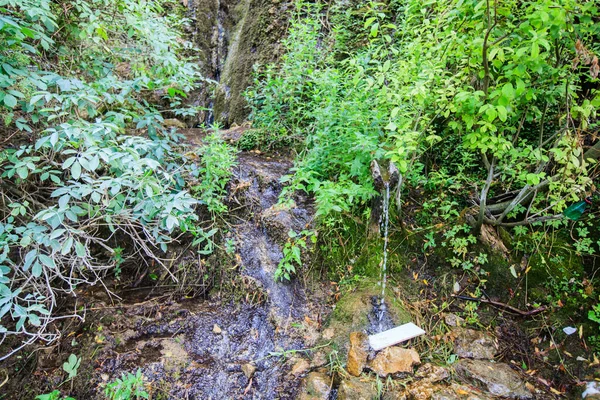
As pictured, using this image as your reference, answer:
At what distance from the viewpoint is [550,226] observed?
3.44 m

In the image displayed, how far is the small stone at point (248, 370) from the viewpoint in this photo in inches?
109

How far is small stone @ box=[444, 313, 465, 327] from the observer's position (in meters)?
3.10

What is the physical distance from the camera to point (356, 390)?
8.08ft

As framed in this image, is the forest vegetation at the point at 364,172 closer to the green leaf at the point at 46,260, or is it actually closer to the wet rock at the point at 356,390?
the green leaf at the point at 46,260

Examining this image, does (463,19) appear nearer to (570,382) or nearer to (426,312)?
(426,312)

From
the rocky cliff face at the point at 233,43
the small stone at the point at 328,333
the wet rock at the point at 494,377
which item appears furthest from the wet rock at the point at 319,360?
the rocky cliff face at the point at 233,43

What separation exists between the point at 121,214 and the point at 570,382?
417 centimetres

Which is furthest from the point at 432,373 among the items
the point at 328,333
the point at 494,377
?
the point at 328,333

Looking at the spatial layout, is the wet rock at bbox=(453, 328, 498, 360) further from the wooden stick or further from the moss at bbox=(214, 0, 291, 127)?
the moss at bbox=(214, 0, 291, 127)

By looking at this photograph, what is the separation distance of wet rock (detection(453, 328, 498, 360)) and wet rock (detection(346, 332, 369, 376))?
2.85ft

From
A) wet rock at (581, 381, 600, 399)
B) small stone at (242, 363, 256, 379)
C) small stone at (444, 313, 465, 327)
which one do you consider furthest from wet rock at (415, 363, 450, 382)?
small stone at (242, 363, 256, 379)

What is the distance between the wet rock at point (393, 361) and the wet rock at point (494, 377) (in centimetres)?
41

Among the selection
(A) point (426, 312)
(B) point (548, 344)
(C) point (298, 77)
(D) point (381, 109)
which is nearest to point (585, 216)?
(B) point (548, 344)

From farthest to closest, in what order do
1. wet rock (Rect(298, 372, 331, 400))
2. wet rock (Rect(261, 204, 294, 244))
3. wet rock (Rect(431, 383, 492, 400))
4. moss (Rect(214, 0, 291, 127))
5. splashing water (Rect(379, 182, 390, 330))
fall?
moss (Rect(214, 0, 291, 127))
wet rock (Rect(261, 204, 294, 244))
splashing water (Rect(379, 182, 390, 330))
wet rock (Rect(298, 372, 331, 400))
wet rock (Rect(431, 383, 492, 400))
